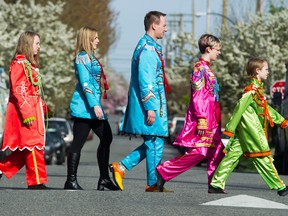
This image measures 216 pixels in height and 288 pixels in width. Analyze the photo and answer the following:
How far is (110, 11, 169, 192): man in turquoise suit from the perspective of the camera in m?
12.2

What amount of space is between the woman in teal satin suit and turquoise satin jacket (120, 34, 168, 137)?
73 centimetres

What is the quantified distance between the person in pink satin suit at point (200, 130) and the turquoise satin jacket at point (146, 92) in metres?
0.32

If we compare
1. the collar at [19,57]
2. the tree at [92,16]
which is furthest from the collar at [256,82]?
the tree at [92,16]

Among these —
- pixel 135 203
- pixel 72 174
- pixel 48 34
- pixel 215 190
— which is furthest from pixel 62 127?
pixel 135 203

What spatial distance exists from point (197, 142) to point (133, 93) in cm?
81

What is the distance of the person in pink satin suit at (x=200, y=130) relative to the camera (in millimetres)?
12461

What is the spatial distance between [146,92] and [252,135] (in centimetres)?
127

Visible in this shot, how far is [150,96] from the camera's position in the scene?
12.2 m

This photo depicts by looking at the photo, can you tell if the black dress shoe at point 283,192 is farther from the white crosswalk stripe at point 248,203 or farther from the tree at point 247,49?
the tree at point 247,49

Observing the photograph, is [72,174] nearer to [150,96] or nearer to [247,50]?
[150,96]

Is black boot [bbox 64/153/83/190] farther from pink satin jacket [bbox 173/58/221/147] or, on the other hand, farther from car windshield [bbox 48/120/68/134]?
car windshield [bbox 48/120/68/134]

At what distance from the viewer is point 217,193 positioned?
12344 millimetres

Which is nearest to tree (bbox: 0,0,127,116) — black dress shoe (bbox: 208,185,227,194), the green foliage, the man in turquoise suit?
the green foliage

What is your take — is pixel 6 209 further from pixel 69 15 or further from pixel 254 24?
pixel 69 15
